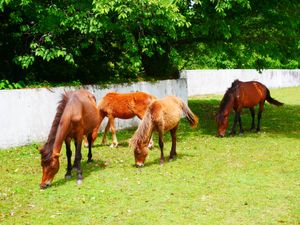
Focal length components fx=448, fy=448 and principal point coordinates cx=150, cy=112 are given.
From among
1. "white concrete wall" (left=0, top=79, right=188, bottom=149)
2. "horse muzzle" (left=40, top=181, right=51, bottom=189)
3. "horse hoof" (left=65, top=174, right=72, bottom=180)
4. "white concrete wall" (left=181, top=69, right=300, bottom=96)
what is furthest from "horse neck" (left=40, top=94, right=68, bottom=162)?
"white concrete wall" (left=181, top=69, right=300, bottom=96)

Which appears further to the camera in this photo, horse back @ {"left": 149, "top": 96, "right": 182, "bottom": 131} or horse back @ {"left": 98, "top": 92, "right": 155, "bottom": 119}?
horse back @ {"left": 98, "top": 92, "right": 155, "bottom": 119}

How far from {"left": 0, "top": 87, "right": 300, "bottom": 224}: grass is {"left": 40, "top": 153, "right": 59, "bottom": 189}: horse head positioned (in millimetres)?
156

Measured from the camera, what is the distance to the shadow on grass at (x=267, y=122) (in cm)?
1536

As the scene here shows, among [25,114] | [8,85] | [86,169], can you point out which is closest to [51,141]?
[86,169]

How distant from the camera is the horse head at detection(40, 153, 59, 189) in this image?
27.8ft

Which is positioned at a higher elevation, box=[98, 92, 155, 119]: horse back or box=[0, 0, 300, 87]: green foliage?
box=[0, 0, 300, 87]: green foliage

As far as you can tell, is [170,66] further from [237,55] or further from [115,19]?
[115,19]

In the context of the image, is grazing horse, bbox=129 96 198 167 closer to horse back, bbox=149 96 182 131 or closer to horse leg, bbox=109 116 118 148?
horse back, bbox=149 96 182 131

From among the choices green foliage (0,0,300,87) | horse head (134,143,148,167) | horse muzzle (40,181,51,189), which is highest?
green foliage (0,0,300,87)

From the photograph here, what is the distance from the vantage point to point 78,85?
15328mm

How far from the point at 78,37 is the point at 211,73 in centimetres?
A: 1926

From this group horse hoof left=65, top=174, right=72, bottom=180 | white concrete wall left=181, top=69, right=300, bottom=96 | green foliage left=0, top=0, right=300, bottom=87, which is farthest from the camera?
white concrete wall left=181, top=69, right=300, bottom=96

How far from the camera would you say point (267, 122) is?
1756 cm

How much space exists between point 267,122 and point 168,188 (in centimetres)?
1007
